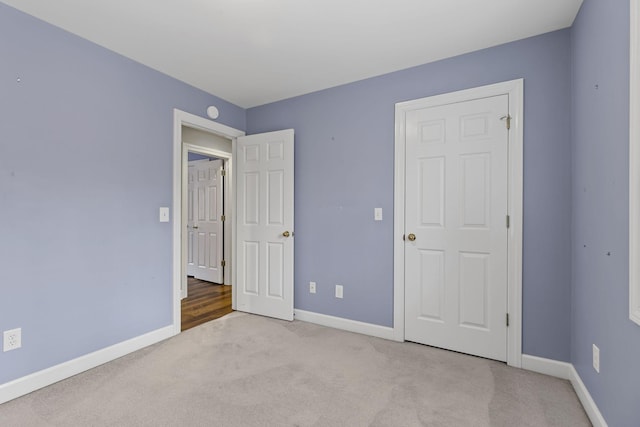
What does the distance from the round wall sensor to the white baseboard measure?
3509mm

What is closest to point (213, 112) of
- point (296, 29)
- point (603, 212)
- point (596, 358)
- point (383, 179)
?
point (296, 29)

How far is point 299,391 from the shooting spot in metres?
1.95

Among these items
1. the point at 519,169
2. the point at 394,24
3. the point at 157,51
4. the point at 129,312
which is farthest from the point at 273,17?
the point at 129,312

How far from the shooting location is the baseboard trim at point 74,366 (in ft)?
6.12

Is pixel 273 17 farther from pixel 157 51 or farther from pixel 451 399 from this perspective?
pixel 451 399

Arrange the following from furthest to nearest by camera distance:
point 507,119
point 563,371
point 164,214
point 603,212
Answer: point 164,214 → point 507,119 → point 563,371 → point 603,212

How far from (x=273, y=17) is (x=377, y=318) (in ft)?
8.38

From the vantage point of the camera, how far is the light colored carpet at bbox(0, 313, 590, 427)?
169 centimetres

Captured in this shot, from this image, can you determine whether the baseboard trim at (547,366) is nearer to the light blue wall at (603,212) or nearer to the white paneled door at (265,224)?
the light blue wall at (603,212)

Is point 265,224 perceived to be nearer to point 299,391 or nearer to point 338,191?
point 338,191

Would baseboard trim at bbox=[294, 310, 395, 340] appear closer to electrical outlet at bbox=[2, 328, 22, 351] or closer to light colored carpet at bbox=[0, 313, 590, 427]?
light colored carpet at bbox=[0, 313, 590, 427]

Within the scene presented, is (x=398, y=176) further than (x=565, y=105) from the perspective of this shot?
Yes

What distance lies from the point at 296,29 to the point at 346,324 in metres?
2.56

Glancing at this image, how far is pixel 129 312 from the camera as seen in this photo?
2.52m
